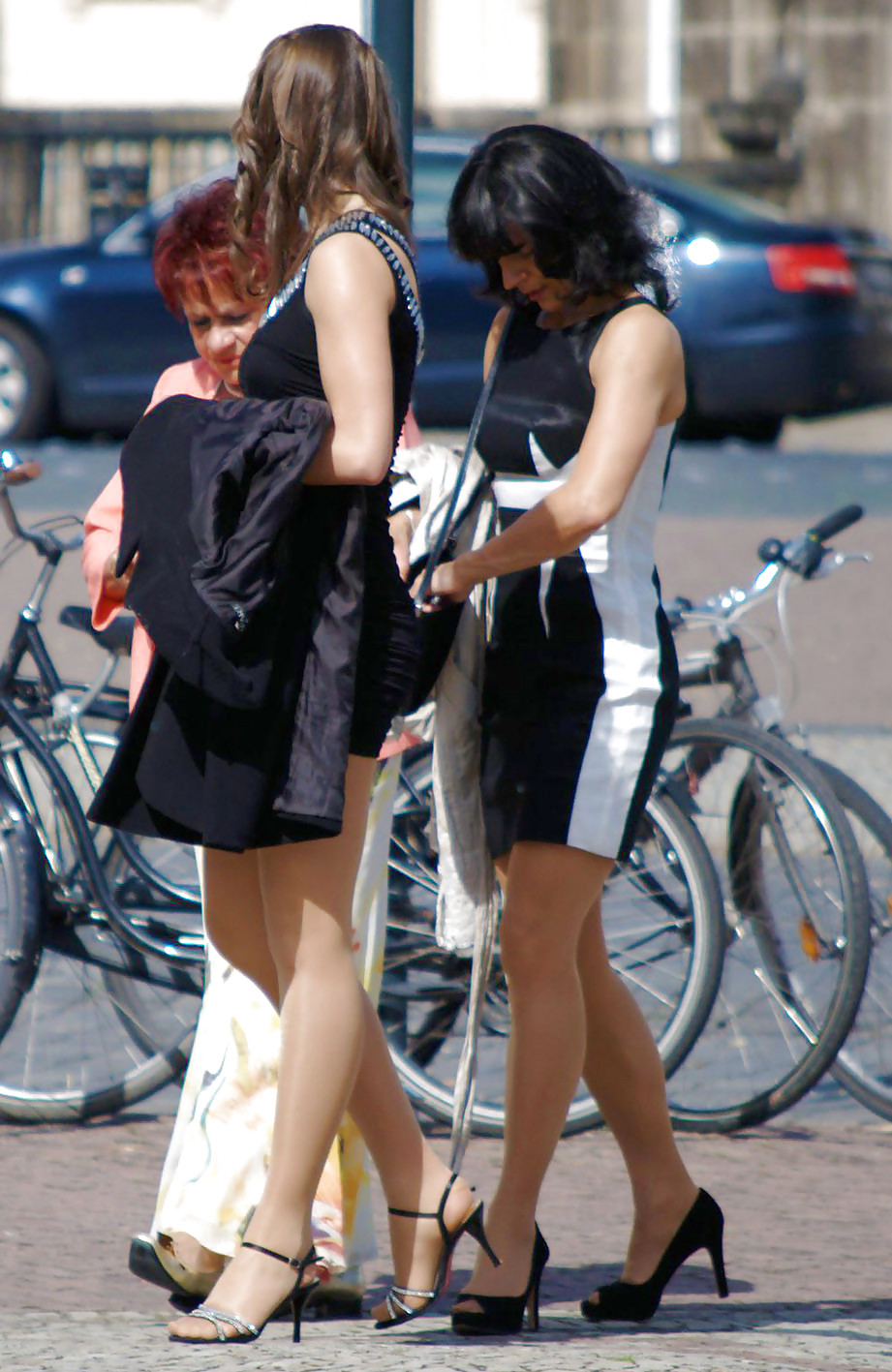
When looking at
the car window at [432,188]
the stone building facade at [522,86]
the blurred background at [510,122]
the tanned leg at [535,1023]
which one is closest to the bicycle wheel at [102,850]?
the tanned leg at [535,1023]

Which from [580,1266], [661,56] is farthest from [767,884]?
[661,56]

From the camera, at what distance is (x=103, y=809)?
3240 millimetres

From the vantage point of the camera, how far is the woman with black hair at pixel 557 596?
324cm

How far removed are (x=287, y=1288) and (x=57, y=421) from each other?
11.2 metres

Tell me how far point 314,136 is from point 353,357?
1.06ft

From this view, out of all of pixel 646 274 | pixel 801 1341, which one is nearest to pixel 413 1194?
pixel 801 1341

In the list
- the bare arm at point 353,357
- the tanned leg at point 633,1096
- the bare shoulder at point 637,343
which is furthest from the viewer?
the tanned leg at point 633,1096

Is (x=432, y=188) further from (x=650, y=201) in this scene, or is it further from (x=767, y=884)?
(x=650, y=201)

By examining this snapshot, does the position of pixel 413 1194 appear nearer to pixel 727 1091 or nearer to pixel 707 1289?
pixel 707 1289

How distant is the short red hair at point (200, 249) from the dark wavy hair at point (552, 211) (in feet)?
1.50

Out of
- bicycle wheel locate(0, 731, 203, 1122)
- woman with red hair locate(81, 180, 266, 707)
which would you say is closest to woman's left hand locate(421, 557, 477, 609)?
woman with red hair locate(81, 180, 266, 707)

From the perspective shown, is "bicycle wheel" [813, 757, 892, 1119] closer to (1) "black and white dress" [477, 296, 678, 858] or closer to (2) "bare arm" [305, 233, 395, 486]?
(1) "black and white dress" [477, 296, 678, 858]

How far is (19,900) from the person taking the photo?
4.39 meters

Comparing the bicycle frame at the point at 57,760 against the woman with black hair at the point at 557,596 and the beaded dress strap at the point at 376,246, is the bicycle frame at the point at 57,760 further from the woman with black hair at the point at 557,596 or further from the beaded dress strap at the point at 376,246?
the beaded dress strap at the point at 376,246
